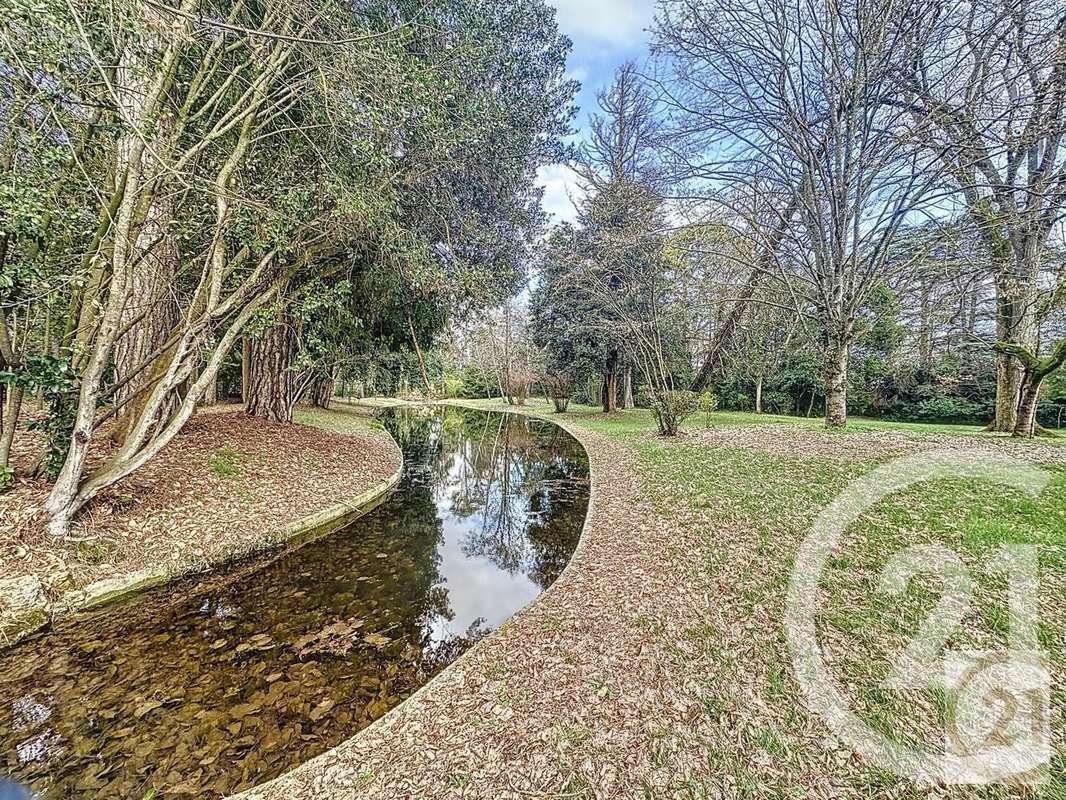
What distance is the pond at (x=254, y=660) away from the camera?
2701 mm

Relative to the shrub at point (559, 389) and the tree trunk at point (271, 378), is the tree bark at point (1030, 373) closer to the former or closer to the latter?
the tree trunk at point (271, 378)

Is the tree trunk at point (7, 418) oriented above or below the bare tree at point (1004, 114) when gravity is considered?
below

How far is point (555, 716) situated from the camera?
276 cm

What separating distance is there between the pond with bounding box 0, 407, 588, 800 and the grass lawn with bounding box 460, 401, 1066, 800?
232cm

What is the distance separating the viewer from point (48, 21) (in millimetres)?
3594

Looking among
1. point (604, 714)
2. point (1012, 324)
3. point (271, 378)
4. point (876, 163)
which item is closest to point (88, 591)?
point (604, 714)

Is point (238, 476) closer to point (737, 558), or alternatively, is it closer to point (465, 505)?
point (465, 505)

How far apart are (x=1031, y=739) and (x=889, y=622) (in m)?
1.01

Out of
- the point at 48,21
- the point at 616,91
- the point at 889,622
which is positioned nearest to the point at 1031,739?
the point at 889,622

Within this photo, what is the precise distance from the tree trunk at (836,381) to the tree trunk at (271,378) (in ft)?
44.5

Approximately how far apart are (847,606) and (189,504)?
775cm

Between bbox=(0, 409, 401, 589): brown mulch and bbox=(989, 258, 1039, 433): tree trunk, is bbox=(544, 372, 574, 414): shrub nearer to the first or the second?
bbox=(0, 409, 401, 589): brown mulch

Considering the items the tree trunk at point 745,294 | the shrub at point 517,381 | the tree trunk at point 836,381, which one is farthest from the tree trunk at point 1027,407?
the shrub at point 517,381

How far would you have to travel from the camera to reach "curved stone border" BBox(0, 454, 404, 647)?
12.3 ft
